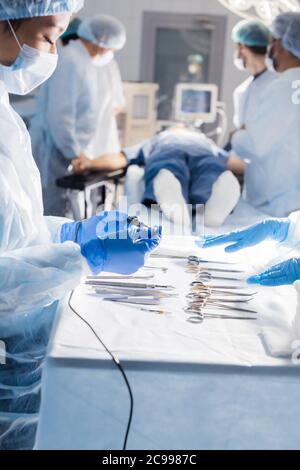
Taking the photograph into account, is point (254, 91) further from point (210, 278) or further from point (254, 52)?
point (210, 278)

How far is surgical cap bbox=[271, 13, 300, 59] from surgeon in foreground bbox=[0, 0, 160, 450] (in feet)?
3.68

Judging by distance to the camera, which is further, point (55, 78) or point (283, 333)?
point (55, 78)

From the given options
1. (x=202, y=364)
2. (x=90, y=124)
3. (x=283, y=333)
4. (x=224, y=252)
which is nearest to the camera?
(x=202, y=364)

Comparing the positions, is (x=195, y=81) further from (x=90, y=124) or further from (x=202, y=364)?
(x=202, y=364)

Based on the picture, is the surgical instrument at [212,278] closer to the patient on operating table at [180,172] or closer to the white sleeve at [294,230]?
the white sleeve at [294,230]

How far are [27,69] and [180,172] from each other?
1.06 m

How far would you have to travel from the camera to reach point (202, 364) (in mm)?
883

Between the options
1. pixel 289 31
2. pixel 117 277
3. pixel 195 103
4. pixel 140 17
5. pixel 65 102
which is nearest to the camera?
pixel 117 277

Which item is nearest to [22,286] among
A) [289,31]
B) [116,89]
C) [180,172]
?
[180,172]

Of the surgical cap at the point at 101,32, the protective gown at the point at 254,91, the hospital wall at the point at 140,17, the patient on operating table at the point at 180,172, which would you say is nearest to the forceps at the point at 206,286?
the patient on operating table at the point at 180,172

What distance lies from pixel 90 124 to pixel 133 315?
7.27 feet

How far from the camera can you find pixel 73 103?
2984mm

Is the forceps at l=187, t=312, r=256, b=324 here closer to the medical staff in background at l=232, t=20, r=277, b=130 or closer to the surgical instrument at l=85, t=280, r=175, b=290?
the surgical instrument at l=85, t=280, r=175, b=290
